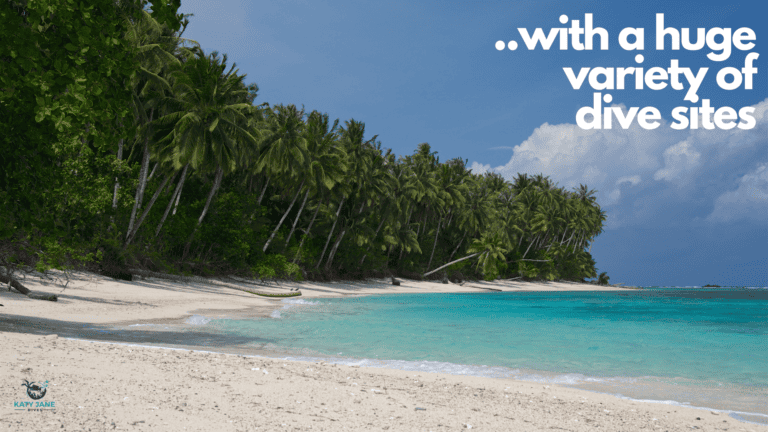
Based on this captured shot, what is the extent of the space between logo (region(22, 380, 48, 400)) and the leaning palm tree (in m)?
19.5

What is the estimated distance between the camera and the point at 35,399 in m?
3.96

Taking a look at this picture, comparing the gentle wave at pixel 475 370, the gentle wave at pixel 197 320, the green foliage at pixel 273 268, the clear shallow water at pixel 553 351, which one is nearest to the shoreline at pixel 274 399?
the gentle wave at pixel 475 370

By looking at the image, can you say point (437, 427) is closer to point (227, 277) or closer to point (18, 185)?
point (18, 185)

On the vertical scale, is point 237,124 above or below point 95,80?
above

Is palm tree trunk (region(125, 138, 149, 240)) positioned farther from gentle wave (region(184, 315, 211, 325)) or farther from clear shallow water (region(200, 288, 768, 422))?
gentle wave (region(184, 315, 211, 325))

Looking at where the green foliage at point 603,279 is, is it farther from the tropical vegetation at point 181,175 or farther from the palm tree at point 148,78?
the palm tree at point 148,78

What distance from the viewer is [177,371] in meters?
5.57

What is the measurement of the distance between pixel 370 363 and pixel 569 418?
3852 mm

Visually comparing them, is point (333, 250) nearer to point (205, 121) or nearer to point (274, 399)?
point (205, 121)

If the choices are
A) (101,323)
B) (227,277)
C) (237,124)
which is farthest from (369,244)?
(101,323)

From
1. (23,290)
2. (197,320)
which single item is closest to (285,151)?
(197,320)

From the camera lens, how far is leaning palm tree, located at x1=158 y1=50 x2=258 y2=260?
23.3 meters

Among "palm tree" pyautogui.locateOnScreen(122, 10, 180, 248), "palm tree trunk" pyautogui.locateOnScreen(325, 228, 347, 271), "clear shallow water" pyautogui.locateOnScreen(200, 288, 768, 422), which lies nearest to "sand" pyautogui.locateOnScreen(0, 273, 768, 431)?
"clear shallow water" pyautogui.locateOnScreen(200, 288, 768, 422)

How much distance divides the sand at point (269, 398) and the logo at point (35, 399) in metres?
0.05
